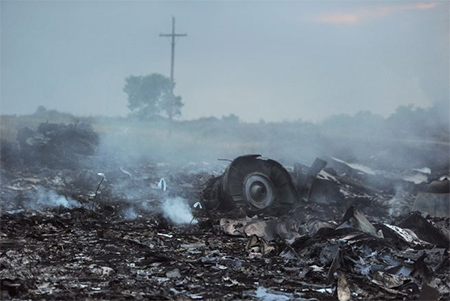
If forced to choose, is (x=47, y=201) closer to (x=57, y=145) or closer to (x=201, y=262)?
(x=201, y=262)

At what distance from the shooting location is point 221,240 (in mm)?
7824

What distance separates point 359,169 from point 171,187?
6.93 meters

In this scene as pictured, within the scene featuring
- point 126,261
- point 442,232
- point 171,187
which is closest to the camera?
point 126,261

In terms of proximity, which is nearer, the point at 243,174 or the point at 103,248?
the point at 103,248

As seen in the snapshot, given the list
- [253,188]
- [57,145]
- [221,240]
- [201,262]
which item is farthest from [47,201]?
[57,145]

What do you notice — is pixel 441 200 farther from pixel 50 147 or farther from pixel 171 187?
pixel 50 147

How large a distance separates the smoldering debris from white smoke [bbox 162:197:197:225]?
0.13 ft

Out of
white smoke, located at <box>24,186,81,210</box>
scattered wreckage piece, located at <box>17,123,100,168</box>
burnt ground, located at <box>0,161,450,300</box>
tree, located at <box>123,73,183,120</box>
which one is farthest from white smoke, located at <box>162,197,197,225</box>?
tree, located at <box>123,73,183,120</box>

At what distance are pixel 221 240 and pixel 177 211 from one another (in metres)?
2.34

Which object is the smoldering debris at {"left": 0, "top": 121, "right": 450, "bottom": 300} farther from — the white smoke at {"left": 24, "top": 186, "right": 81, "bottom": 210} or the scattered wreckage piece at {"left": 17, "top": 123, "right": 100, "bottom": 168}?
the scattered wreckage piece at {"left": 17, "top": 123, "right": 100, "bottom": 168}

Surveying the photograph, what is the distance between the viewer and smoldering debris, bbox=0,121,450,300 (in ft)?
17.0

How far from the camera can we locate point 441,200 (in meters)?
10.1

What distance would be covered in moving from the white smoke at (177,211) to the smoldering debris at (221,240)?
39 millimetres

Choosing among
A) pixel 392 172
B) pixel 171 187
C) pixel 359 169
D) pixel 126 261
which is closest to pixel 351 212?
pixel 126 261
